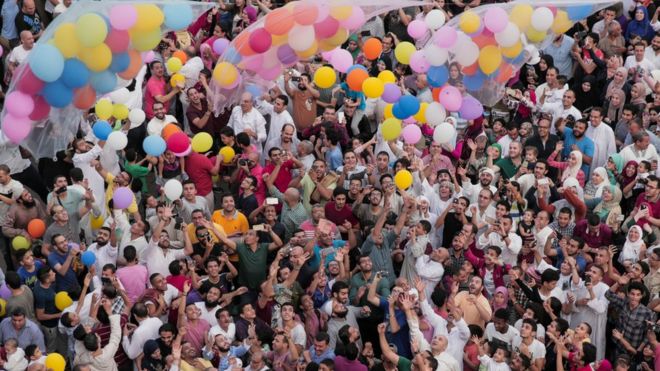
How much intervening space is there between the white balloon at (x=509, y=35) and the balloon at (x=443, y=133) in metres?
1.22

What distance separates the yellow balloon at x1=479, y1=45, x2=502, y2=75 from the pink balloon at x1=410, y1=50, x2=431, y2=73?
18.9 inches

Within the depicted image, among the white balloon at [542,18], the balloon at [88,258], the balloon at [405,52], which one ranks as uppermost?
the white balloon at [542,18]

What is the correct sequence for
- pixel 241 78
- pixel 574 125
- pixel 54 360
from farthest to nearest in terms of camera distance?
pixel 574 125
pixel 241 78
pixel 54 360

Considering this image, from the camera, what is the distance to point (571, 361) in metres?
14.7

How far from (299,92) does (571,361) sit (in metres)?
4.82

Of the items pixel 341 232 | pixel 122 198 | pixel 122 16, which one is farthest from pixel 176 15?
pixel 341 232

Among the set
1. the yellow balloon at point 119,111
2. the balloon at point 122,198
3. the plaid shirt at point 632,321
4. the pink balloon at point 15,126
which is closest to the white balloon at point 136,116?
the yellow balloon at point 119,111

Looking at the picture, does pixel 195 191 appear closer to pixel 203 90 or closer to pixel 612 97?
pixel 203 90

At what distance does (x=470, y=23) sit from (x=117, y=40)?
10.2 ft

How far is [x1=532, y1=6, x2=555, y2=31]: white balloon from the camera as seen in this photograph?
49.9ft

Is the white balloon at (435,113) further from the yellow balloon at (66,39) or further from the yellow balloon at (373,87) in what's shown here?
the yellow balloon at (66,39)

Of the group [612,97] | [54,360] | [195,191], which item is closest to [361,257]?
[195,191]

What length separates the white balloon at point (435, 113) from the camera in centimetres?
1574

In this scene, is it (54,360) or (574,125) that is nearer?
(54,360)
